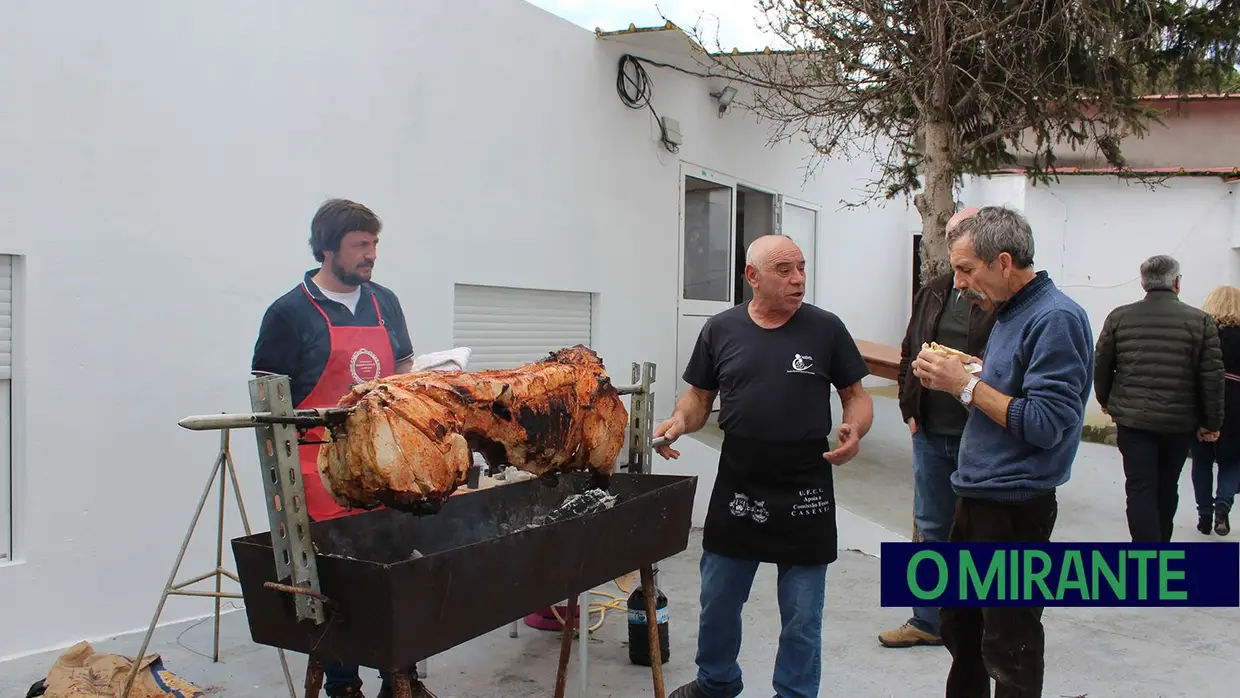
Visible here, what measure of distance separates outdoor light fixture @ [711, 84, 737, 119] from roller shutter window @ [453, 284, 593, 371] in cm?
260

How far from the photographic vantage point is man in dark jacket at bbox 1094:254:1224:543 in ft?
16.6

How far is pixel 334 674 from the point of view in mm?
3047

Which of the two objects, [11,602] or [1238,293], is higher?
[1238,293]

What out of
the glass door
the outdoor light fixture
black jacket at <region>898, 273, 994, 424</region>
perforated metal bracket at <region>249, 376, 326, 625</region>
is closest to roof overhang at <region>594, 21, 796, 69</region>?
the outdoor light fixture

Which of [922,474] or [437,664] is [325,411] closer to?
[437,664]

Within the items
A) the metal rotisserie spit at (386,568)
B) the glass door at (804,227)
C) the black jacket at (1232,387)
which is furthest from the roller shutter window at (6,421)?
the black jacket at (1232,387)

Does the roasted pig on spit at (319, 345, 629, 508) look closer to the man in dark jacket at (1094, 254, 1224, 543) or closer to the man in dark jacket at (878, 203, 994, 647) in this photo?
the man in dark jacket at (878, 203, 994, 647)

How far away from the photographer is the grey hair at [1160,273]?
5215 mm

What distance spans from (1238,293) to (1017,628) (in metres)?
5.40

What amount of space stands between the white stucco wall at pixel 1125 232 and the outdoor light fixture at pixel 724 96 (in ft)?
15.8

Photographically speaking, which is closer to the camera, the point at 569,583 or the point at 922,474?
the point at 569,583

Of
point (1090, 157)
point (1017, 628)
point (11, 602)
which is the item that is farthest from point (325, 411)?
point (1090, 157)

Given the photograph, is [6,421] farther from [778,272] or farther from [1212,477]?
[1212,477]

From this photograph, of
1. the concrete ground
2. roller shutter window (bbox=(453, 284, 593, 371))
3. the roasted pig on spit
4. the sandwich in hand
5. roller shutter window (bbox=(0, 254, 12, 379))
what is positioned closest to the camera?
the roasted pig on spit
